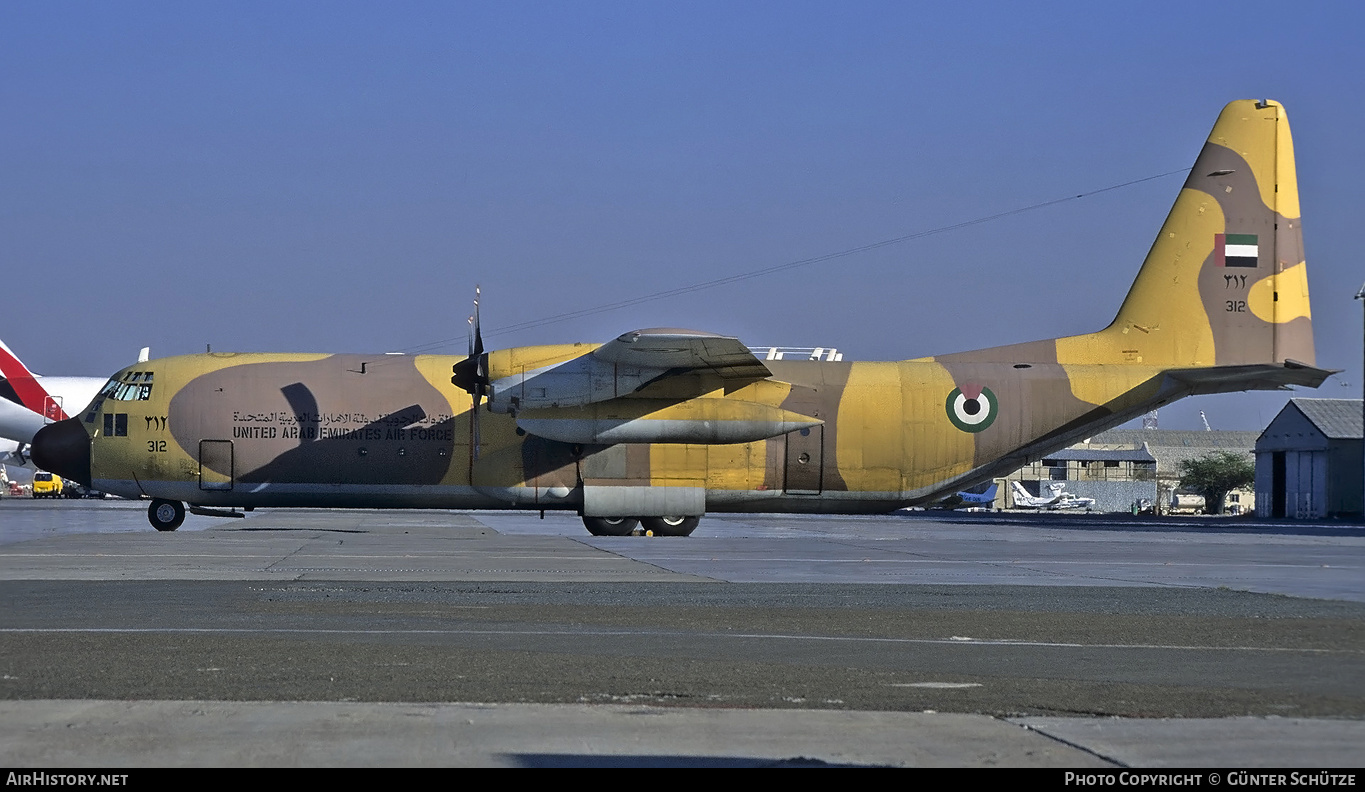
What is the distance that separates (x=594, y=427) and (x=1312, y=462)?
60.3 metres

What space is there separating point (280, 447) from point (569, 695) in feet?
74.0

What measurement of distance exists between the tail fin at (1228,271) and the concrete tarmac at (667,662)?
1128 centimetres

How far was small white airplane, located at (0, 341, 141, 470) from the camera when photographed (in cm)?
5509

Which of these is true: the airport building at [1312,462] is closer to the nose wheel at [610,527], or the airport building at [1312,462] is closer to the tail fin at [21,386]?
the nose wheel at [610,527]

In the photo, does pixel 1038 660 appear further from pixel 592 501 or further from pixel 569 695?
pixel 592 501

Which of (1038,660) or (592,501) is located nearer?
(1038,660)

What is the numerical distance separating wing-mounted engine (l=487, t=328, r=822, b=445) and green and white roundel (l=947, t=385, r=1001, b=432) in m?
3.62

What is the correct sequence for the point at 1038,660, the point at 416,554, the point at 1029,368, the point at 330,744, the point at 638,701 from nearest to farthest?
1. the point at 330,744
2. the point at 638,701
3. the point at 1038,660
4. the point at 416,554
5. the point at 1029,368

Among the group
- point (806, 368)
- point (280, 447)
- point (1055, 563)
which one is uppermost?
point (806, 368)

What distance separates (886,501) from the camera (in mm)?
30578

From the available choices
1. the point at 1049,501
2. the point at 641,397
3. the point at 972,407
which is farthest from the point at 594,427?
the point at 1049,501

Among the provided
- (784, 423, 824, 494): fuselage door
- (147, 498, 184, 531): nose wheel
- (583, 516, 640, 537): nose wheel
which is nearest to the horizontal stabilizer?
(784, 423, 824, 494): fuselage door

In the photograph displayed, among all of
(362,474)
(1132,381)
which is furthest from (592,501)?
(1132,381)

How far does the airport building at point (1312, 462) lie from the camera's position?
72.5 meters
